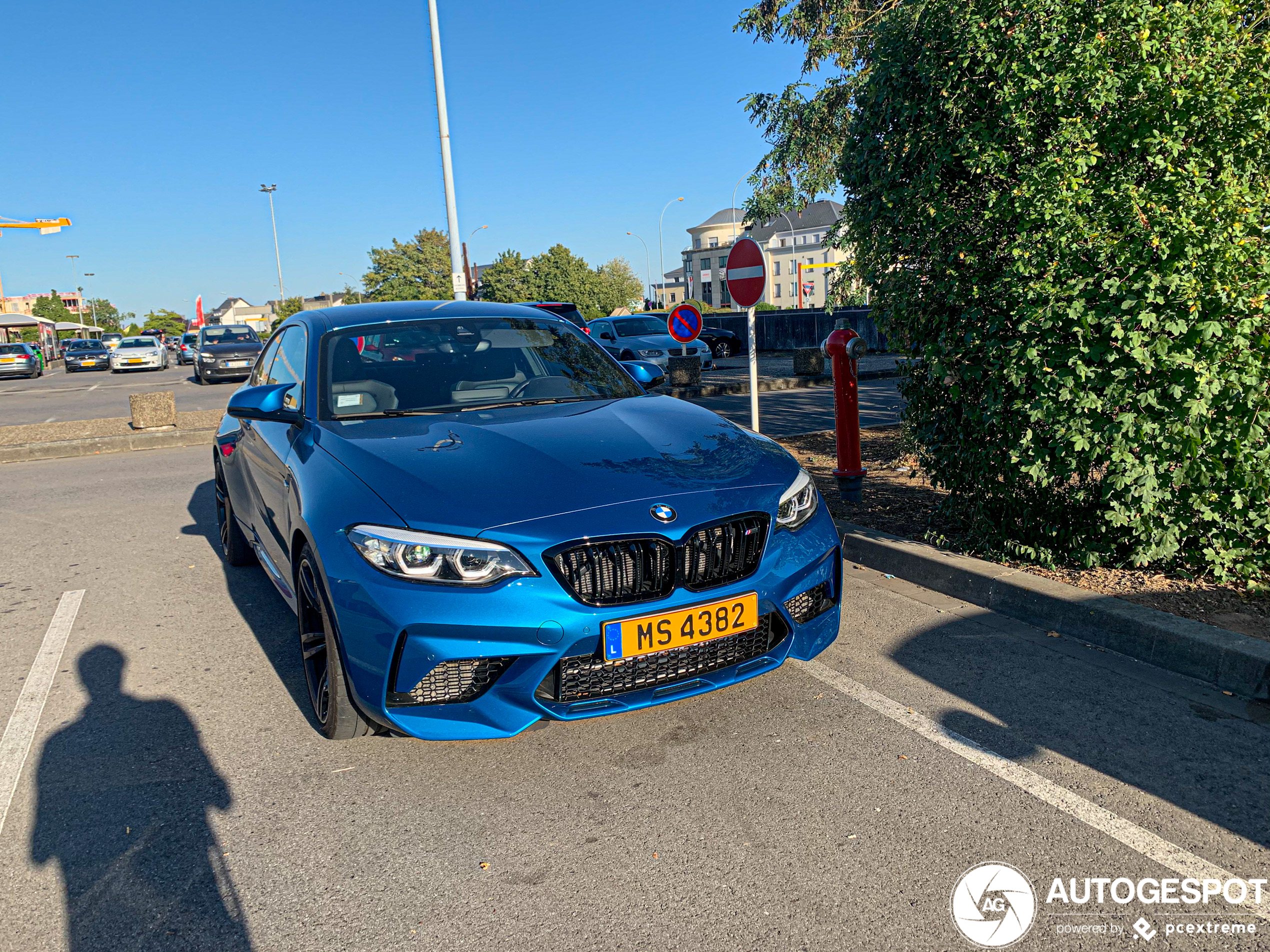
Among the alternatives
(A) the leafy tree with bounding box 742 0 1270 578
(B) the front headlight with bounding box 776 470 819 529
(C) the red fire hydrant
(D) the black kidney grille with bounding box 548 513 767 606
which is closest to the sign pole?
(C) the red fire hydrant

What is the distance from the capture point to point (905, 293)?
4996 mm

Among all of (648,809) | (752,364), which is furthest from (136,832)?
(752,364)

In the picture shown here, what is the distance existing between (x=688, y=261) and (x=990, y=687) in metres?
118

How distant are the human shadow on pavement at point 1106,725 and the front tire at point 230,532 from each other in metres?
3.96

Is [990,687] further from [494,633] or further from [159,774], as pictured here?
[159,774]

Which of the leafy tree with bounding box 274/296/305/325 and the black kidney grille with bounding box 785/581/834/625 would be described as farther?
the leafy tree with bounding box 274/296/305/325

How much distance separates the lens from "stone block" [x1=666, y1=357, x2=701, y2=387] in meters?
16.7

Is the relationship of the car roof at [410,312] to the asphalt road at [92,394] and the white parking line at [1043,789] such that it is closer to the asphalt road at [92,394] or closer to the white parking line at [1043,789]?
the white parking line at [1043,789]

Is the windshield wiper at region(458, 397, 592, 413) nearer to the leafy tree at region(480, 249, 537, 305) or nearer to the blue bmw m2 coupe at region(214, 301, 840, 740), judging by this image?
the blue bmw m2 coupe at region(214, 301, 840, 740)

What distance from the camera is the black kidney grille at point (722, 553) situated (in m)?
3.02

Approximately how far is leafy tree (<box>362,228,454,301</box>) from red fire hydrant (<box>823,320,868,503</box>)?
7926 cm

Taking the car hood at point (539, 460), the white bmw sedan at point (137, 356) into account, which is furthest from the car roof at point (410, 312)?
the white bmw sedan at point (137, 356)

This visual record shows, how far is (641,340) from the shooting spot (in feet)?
71.8

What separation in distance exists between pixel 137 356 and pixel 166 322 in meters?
145
